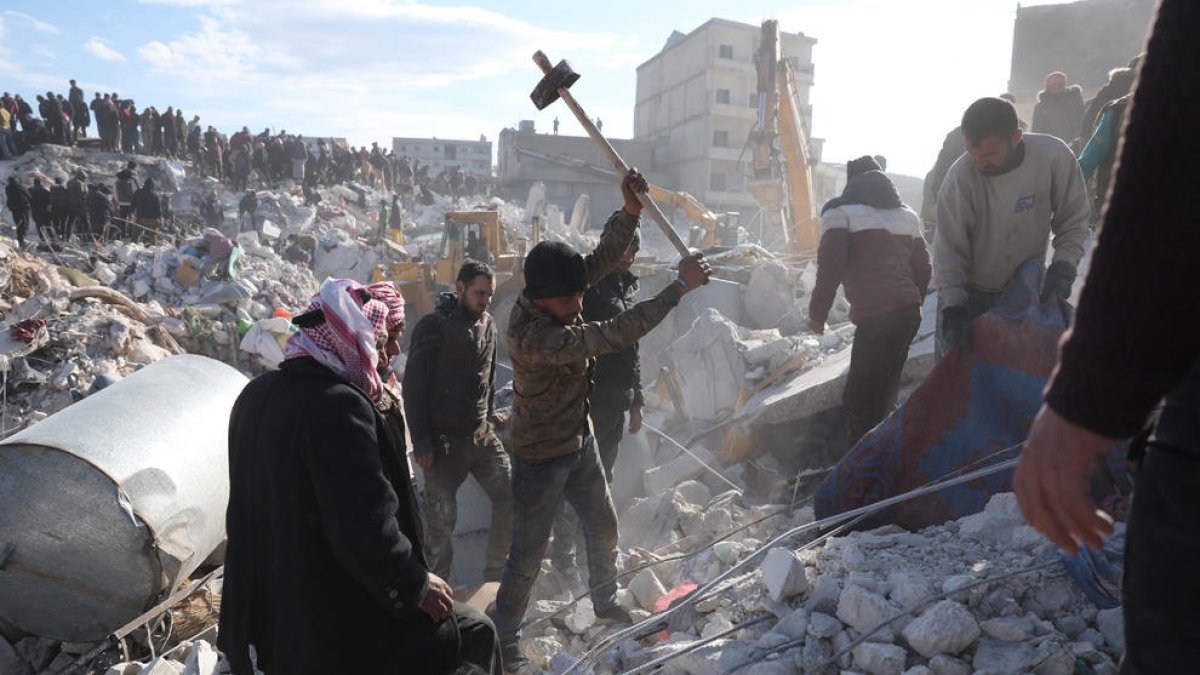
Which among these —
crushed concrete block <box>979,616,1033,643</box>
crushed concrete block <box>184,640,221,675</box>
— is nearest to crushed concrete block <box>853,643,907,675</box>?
crushed concrete block <box>979,616,1033,643</box>

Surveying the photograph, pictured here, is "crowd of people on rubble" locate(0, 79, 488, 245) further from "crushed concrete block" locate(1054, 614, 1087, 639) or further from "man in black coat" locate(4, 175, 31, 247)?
"crushed concrete block" locate(1054, 614, 1087, 639)

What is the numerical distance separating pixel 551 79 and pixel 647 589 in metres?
2.44

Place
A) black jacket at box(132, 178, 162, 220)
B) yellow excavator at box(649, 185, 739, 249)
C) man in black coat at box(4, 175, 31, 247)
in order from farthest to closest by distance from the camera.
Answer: black jacket at box(132, 178, 162, 220)
yellow excavator at box(649, 185, 739, 249)
man in black coat at box(4, 175, 31, 247)

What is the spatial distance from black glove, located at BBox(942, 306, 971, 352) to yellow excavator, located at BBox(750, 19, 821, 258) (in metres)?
9.62

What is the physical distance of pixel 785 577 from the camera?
8.93 ft

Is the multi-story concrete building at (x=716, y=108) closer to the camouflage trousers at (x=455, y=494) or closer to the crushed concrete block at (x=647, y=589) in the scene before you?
the camouflage trousers at (x=455, y=494)

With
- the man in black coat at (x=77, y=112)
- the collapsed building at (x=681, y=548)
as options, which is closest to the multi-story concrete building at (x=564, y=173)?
the man in black coat at (x=77, y=112)

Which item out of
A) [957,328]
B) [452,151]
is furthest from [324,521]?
[452,151]

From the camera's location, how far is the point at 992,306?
351 centimetres

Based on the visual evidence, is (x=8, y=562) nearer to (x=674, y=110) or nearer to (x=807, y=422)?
(x=807, y=422)

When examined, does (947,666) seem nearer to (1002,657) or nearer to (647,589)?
(1002,657)

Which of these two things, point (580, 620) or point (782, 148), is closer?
point (580, 620)

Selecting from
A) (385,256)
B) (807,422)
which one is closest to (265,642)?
(807,422)

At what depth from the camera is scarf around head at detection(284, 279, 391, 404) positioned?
2119mm
